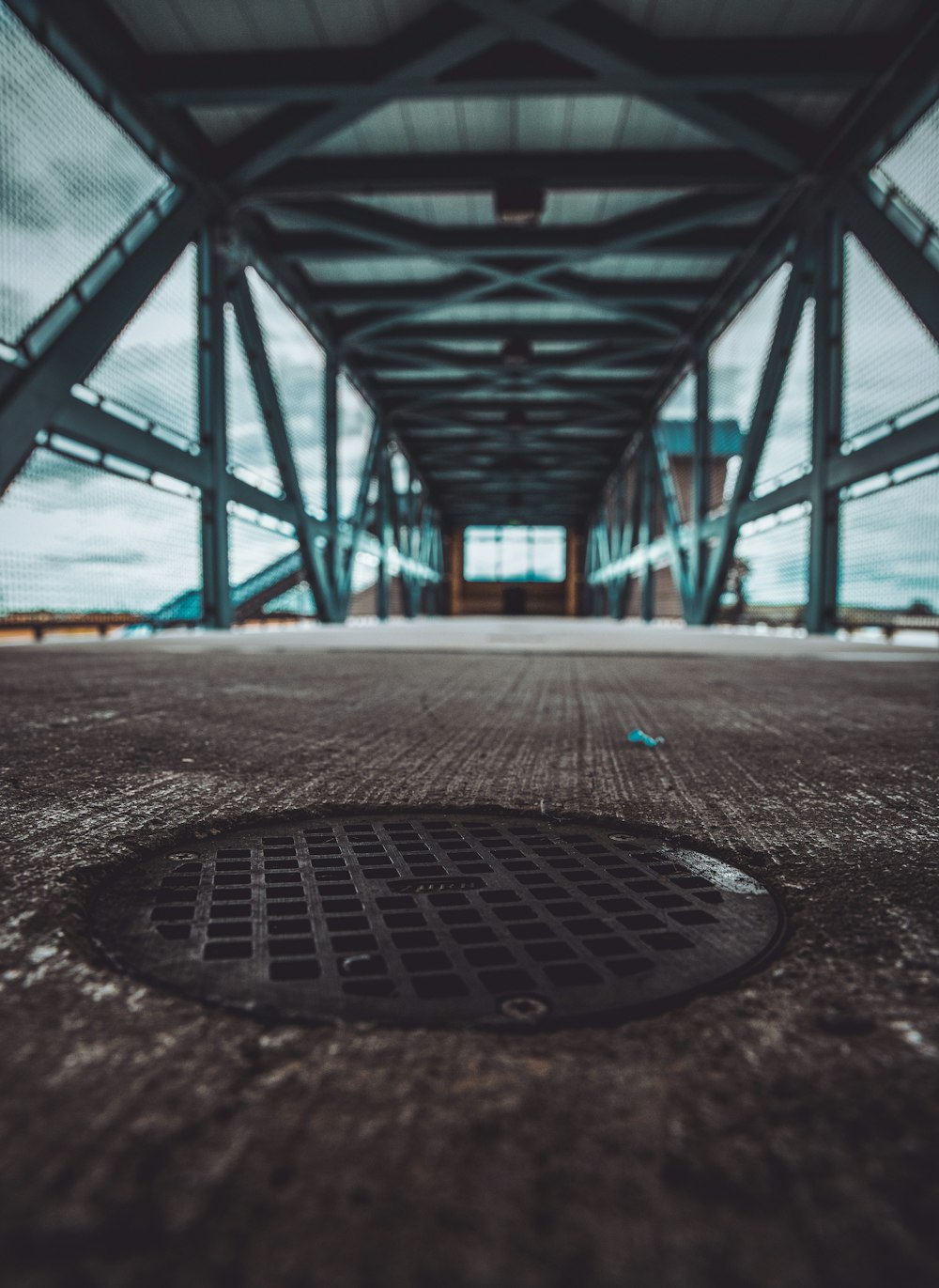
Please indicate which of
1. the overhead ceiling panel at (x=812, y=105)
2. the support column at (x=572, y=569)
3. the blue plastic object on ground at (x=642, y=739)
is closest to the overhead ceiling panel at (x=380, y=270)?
the overhead ceiling panel at (x=812, y=105)

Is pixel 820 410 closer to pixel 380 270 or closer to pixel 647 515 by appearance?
pixel 380 270

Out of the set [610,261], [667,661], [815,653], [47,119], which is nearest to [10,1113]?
[667,661]

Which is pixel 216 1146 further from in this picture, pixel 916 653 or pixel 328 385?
pixel 328 385

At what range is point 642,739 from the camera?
2.10 metres

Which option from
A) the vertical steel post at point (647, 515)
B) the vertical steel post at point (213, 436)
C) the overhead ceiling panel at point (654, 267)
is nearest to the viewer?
the vertical steel post at point (213, 436)

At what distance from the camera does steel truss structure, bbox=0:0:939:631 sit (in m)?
7.04

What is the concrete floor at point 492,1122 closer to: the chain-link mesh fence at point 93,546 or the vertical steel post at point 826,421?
Result: the chain-link mesh fence at point 93,546

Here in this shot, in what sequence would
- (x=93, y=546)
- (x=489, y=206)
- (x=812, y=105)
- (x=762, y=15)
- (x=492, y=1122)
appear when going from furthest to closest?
(x=489, y=206), (x=812, y=105), (x=93, y=546), (x=762, y=15), (x=492, y=1122)

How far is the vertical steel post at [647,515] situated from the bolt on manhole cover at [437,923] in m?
19.8

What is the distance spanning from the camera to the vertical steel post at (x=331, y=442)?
1460 centimetres

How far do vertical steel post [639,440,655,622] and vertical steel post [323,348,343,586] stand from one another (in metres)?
9.25

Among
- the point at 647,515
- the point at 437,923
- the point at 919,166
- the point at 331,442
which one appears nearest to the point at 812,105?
the point at 919,166

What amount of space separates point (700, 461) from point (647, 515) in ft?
18.6

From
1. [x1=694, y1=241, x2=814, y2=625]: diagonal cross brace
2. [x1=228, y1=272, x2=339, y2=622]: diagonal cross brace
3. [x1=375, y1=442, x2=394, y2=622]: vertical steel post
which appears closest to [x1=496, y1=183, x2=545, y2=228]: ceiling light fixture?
[x1=694, y1=241, x2=814, y2=625]: diagonal cross brace
